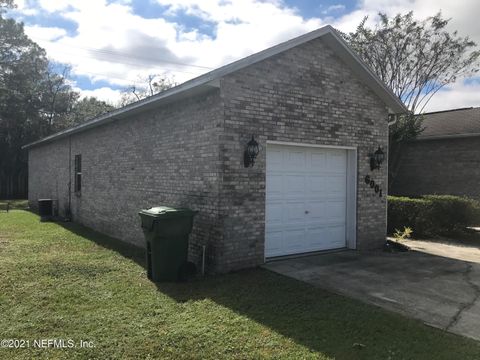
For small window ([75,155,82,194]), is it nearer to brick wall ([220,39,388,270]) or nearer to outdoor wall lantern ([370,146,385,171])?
brick wall ([220,39,388,270])

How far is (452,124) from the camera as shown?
17.4 m

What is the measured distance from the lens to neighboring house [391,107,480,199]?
1564cm

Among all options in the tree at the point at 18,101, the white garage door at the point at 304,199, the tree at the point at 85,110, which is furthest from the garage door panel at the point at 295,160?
the tree at the point at 85,110

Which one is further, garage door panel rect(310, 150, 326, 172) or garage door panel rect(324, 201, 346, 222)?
garage door panel rect(324, 201, 346, 222)

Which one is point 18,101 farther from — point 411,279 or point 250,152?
point 411,279

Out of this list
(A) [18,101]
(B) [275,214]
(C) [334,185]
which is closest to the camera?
(B) [275,214]

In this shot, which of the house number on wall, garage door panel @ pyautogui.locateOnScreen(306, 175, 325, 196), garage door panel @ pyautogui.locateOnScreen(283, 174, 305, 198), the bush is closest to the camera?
garage door panel @ pyautogui.locateOnScreen(283, 174, 305, 198)

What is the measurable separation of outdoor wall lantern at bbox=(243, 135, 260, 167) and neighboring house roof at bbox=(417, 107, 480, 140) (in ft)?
39.0

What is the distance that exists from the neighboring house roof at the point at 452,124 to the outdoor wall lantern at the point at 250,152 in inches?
468

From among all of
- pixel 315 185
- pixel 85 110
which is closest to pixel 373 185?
pixel 315 185

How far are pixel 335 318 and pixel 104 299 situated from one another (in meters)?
3.28

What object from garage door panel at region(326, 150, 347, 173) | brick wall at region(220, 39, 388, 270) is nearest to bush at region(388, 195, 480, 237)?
brick wall at region(220, 39, 388, 270)

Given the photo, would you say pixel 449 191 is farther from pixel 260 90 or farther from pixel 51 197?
pixel 51 197

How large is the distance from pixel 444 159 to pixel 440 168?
15.9 inches
